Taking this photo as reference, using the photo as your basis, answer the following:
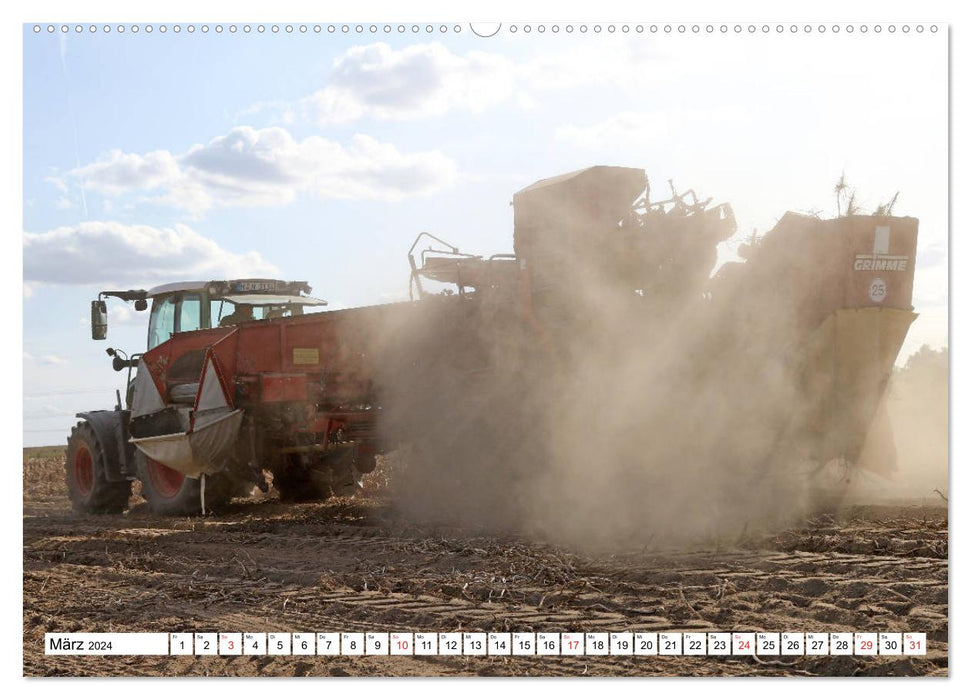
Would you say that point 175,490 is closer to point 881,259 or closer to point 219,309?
point 219,309

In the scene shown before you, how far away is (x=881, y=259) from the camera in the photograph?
27.0ft

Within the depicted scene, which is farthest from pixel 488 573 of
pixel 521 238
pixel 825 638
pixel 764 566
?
pixel 521 238

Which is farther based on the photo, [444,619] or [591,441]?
[591,441]

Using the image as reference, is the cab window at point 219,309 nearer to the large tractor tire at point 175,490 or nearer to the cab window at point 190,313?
the cab window at point 190,313

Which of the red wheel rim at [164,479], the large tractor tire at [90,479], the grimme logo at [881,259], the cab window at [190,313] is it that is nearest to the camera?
the grimme logo at [881,259]

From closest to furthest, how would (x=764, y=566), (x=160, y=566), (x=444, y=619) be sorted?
(x=444, y=619) < (x=764, y=566) < (x=160, y=566)

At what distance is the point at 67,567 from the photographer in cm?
809

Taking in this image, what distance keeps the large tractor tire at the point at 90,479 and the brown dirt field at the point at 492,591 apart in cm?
320

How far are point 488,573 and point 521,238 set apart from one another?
154 inches

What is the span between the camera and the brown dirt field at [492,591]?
472cm

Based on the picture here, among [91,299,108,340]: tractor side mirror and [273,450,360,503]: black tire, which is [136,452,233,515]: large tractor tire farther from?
[91,299,108,340]: tractor side mirror

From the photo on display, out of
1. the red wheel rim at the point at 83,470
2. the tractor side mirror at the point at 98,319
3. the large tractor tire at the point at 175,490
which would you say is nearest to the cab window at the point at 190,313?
the tractor side mirror at the point at 98,319

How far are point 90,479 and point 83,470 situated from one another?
0.53 feet

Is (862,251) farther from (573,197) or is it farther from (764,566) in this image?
(764,566)
